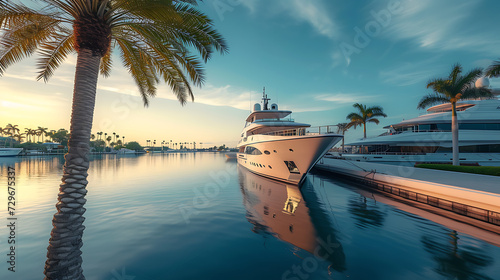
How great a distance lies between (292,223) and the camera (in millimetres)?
7773

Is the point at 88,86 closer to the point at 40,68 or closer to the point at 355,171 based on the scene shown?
the point at 40,68

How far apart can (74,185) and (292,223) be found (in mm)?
7272

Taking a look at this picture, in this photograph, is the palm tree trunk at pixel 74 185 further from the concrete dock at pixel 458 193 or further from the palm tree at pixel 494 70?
the palm tree at pixel 494 70

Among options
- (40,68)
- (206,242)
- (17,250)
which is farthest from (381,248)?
(40,68)

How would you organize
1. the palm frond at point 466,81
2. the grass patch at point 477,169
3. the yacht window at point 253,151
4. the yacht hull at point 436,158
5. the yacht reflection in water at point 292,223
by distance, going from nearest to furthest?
the yacht reflection in water at point 292,223, the grass patch at point 477,169, the palm frond at point 466,81, the yacht window at point 253,151, the yacht hull at point 436,158

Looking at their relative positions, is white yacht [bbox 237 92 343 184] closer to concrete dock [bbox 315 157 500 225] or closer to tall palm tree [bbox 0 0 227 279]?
concrete dock [bbox 315 157 500 225]

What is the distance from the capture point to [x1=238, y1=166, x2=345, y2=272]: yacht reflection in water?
18.5 ft

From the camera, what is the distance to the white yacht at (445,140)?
25266mm

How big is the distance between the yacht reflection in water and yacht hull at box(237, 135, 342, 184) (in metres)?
2.36

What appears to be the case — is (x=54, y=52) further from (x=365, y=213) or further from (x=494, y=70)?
(x=494, y=70)

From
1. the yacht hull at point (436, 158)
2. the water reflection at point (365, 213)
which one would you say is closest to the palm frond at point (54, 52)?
the water reflection at point (365, 213)

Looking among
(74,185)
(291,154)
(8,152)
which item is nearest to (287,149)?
(291,154)

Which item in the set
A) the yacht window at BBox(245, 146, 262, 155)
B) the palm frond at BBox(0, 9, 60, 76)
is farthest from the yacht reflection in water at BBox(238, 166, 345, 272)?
the palm frond at BBox(0, 9, 60, 76)

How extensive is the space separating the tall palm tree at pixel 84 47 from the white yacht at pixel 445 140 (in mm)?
30224
